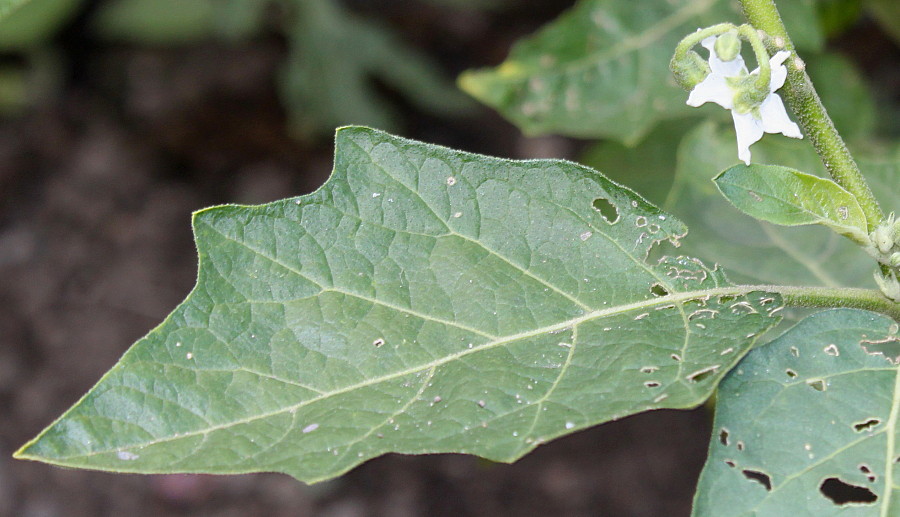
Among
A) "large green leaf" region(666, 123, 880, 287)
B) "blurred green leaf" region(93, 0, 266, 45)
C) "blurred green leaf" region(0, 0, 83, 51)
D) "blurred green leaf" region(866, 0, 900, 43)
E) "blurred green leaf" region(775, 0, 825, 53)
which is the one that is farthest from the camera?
"blurred green leaf" region(93, 0, 266, 45)

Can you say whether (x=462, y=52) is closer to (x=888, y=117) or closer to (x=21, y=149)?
(x=888, y=117)

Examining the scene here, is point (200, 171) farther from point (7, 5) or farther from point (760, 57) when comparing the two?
point (760, 57)

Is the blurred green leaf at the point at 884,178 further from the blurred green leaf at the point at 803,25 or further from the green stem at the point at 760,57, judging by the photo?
the green stem at the point at 760,57

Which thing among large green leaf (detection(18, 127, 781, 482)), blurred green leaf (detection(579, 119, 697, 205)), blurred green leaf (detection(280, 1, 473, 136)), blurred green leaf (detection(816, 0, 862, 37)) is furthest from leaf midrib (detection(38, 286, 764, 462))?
blurred green leaf (detection(280, 1, 473, 136))

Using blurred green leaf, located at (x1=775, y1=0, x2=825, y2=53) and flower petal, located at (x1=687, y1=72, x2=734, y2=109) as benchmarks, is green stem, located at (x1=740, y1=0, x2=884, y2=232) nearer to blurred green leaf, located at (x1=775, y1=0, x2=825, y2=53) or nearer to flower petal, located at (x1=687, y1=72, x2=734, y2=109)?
flower petal, located at (x1=687, y1=72, x2=734, y2=109)

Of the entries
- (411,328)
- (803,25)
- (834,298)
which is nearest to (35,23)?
(803,25)
